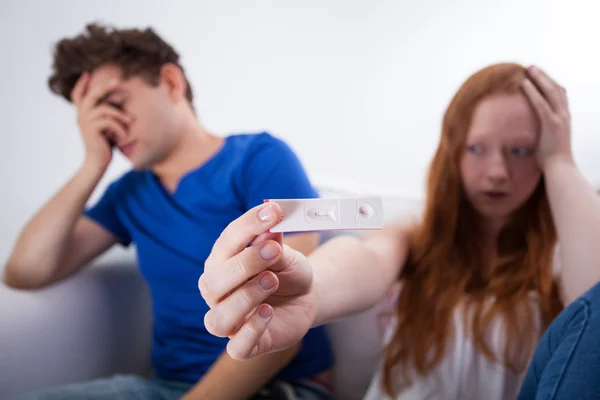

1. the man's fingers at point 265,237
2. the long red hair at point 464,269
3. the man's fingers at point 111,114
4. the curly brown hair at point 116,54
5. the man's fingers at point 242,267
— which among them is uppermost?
the curly brown hair at point 116,54

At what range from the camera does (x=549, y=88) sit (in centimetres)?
55

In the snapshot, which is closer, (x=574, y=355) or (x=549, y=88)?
(x=574, y=355)

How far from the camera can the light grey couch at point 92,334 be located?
67 centimetres

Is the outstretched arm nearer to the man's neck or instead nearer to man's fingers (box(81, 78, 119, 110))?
Result: the man's neck

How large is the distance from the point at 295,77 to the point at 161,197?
0.96ft

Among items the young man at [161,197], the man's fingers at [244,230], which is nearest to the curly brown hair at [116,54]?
the young man at [161,197]

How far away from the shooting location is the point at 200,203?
0.63 metres

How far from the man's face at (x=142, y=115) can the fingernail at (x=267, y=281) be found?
0.41 m

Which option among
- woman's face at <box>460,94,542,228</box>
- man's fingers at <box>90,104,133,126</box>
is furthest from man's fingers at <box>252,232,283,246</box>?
man's fingers at <box>90,104,133,126</box>

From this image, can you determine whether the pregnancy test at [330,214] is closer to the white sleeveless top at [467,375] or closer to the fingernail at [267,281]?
the fingernail at [267,281]

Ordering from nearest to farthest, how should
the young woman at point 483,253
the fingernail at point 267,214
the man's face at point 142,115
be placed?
1. the fingernail at point 267,214
2. the young woman at point 483,253
3. the man's face at point 142,115

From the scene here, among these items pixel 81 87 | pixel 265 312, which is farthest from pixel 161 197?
pixel 265 312

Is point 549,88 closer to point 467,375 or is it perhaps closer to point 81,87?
point 467,375

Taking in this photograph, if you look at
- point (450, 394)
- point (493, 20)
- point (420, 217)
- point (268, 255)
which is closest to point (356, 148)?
point (420, 217)
